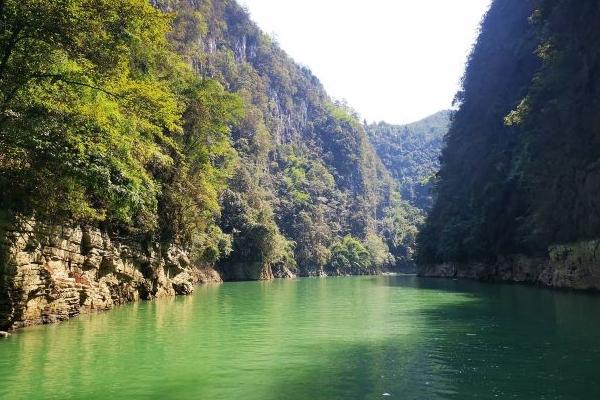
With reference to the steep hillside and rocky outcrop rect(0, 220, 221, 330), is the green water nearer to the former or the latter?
rocky outcrop rect(0, 220, 221, 330)

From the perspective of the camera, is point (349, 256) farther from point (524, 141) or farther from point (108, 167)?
Result: point (108, 167)

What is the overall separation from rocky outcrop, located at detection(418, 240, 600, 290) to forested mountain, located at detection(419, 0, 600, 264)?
2.88 feet

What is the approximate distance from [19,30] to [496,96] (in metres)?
57.5

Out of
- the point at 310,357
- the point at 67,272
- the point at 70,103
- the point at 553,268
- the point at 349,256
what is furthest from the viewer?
the point at 349,256

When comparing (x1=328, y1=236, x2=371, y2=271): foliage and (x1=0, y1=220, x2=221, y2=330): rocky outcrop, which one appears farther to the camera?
(x1=328, y1=236, x2=371, y2=271): foliage

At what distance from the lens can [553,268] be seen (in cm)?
3609

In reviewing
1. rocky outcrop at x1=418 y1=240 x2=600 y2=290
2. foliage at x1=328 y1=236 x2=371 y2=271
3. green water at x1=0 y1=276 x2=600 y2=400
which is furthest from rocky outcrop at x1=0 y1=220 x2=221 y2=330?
foliage at x1=328 y1=236 x2=371 y2=271

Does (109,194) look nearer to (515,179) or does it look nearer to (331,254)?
(515,179)

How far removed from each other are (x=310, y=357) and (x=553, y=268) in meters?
30.0

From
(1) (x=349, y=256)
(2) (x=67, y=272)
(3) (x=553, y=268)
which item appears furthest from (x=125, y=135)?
(1) (x=349, y=256)

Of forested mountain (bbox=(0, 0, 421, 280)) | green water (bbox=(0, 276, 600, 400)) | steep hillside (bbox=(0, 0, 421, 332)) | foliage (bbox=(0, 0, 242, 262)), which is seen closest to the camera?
green water (bbox=(0, 276, 600, 400))

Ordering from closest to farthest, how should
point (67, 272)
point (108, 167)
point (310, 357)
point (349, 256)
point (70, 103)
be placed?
point (310, 357)
point (70, 103)
point (108, 167)
point (67, 272)
point (349, 256)

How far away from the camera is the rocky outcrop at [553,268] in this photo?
29281mm

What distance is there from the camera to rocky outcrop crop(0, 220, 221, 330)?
1504cm
